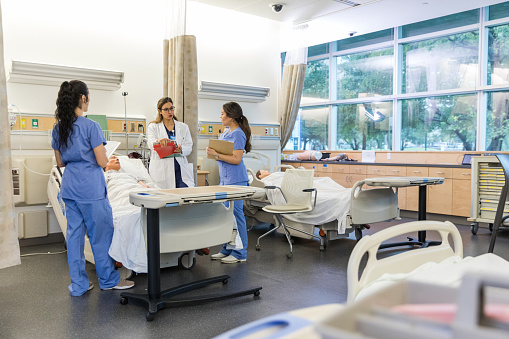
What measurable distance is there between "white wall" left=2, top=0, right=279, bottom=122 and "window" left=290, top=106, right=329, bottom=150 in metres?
2.16

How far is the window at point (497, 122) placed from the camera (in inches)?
263

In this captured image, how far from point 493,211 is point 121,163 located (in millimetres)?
4431

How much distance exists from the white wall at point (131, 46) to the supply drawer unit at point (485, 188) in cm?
309

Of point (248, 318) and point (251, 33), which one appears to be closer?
point (248, 318)

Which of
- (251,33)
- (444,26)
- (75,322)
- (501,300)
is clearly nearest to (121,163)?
(75,322)

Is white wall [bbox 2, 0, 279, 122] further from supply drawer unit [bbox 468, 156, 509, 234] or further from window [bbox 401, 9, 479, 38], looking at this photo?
supply drawer unit [bbox 468, 156, 509, 234]

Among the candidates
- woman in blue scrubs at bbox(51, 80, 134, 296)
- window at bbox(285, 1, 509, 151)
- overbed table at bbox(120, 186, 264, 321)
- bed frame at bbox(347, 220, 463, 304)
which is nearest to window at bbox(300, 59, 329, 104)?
window at bbox(285, 1, 509, 151)

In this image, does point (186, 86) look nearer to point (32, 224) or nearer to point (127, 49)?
point (127, 49)

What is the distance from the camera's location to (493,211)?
5500mm

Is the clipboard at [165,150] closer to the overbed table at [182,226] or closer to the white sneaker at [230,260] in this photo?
the white sneaker at [230,260]

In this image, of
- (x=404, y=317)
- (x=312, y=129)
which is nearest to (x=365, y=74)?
(x=312, y=129)

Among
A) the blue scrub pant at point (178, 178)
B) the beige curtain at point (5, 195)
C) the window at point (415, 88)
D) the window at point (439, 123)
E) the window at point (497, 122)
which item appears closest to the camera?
the beige curtain at point (5, 195)

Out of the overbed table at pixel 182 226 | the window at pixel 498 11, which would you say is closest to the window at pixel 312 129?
the window at pixel 498 11

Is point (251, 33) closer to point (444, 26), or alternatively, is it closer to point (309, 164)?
point (309, 164)
